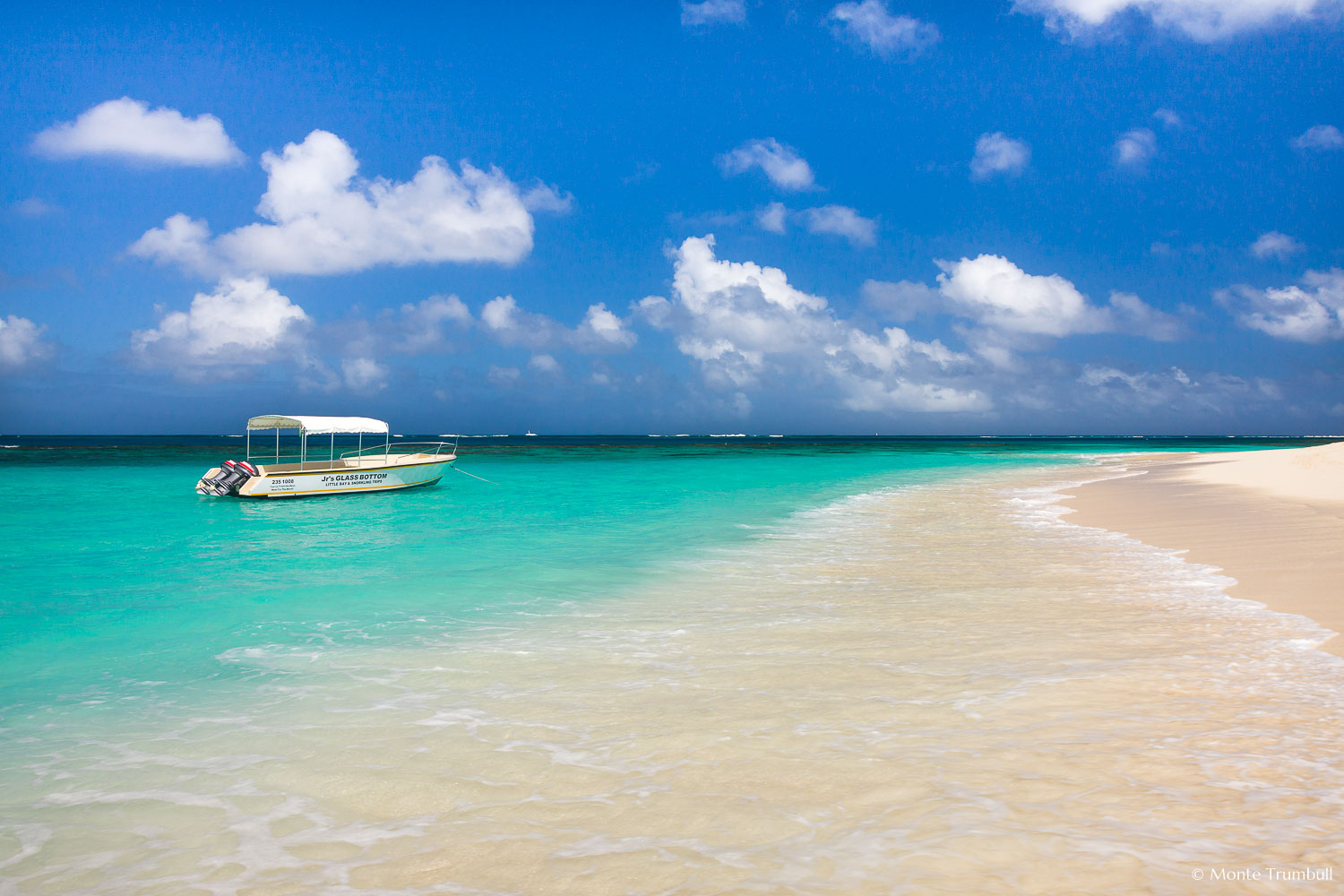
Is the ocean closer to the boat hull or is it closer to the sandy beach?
the sandy beach

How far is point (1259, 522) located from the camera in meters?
14.3

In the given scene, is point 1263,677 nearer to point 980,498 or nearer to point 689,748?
point 689,748

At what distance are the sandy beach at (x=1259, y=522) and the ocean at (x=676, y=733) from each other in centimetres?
70

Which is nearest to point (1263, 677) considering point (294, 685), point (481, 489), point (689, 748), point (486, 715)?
point (689, 748)

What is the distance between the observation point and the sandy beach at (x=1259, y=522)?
344 inches

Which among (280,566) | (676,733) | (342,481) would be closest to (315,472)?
(342,481)

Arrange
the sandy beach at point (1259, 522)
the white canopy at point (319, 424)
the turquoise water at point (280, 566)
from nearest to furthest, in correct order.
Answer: the turquoise water at point (280, 566)
the sandy beach at point (1259, 522)
the white canopy at point (319, 424)

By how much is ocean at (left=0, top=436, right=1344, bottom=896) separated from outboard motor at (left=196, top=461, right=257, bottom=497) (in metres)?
16.6

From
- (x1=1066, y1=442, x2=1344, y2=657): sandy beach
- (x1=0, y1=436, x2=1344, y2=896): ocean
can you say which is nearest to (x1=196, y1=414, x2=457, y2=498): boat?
(x1=0, y1=436, x2=1344, y2=896): ocean

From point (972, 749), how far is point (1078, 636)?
322 cm

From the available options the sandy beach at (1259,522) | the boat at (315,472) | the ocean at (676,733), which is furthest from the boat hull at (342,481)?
the sandy beach at (1259,522)

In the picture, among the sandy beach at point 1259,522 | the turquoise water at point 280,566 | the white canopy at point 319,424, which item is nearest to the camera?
the turquoise water at point 280,566

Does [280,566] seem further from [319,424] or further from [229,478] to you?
[229,478]

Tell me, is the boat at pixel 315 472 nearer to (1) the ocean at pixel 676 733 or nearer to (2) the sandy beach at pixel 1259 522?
(1) the ocean at pixel 676 733
